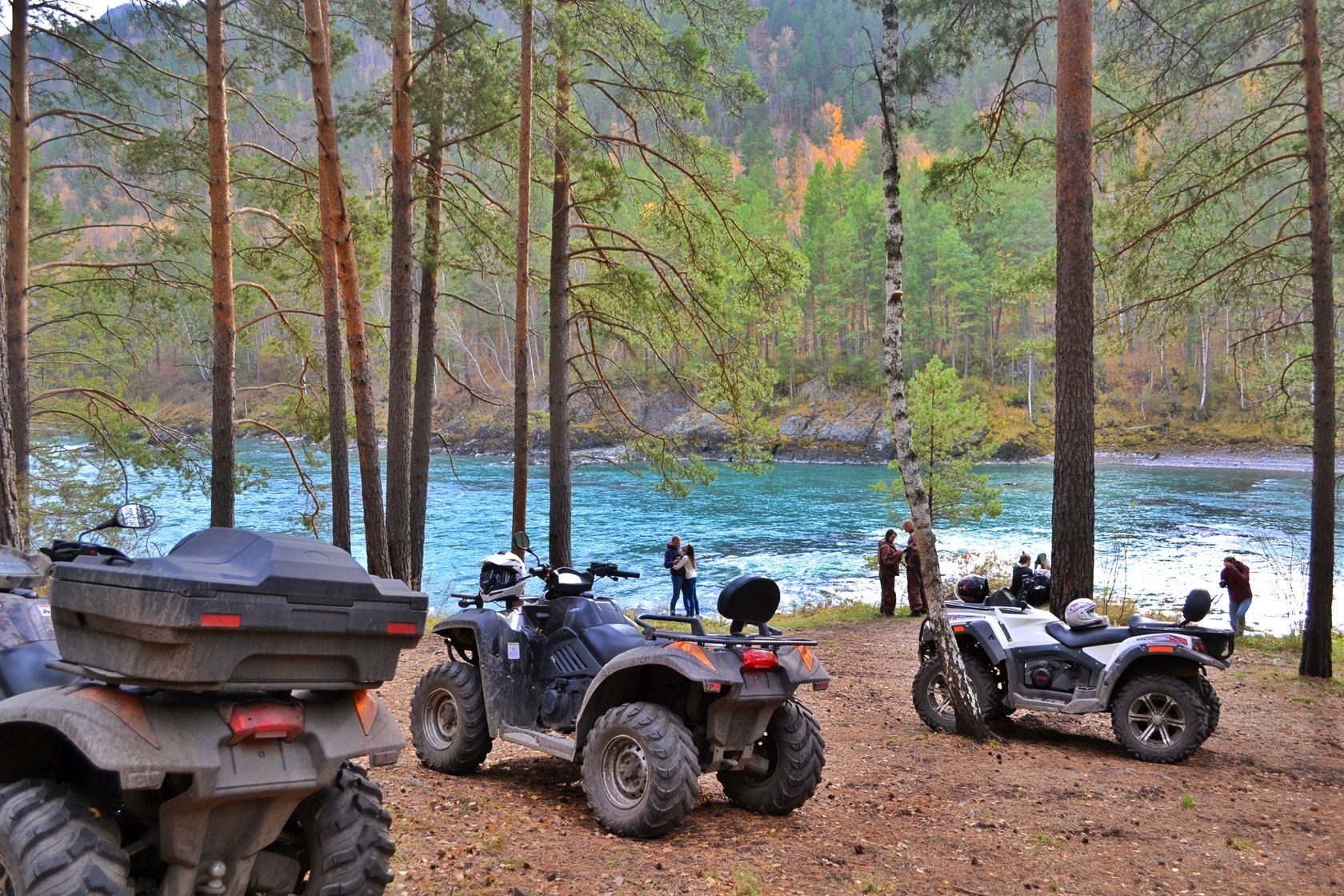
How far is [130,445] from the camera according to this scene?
52.8 ft

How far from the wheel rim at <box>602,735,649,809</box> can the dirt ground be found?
0.67 feet

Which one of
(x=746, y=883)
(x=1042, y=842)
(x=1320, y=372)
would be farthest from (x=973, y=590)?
(x=1320, y=372)

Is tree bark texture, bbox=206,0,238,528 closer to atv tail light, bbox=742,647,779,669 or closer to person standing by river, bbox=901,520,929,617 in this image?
atv tail light, bbox=742,647,779,669

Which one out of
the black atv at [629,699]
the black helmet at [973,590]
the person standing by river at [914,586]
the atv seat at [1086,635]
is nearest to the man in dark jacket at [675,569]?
the person standing by river at [914,586]

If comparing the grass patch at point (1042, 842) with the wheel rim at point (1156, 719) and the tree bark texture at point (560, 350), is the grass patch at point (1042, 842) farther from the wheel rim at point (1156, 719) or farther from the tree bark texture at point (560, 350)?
the tree bark texture at point (560, 350)

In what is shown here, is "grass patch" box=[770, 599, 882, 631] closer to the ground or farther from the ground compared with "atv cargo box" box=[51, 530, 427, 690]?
closer to the ground

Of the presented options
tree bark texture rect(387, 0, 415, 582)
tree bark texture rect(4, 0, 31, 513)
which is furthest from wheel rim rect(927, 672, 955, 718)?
tree bark texture rect(4, 0, 31, 513)

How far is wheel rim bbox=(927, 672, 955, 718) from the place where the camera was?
8062 millimetres

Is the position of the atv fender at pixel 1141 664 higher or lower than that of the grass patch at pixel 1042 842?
higher

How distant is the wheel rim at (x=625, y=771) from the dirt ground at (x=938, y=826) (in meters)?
0.21

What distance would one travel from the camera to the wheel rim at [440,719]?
20.2 ft

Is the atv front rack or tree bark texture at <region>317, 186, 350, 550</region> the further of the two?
tree bark texture at <region>317, 186, 350, 550</region>

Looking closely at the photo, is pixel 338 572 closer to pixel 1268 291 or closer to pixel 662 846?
pixel 662 846

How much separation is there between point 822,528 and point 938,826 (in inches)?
977
